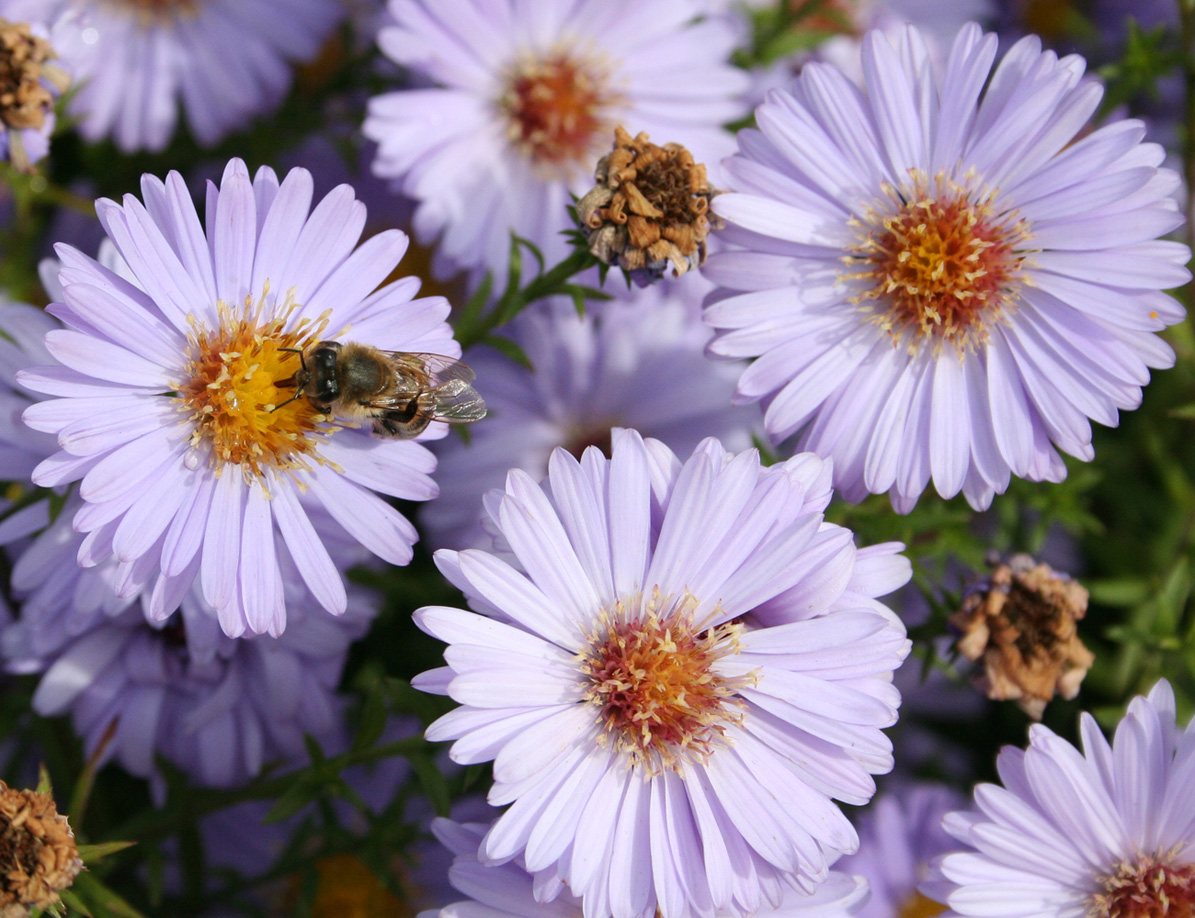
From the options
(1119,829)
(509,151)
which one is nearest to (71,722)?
(509,151)

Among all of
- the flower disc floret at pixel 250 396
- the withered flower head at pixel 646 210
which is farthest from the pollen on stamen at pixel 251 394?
the withered flower head at pixel 646 210

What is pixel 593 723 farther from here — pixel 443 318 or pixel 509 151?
pixel 509 151

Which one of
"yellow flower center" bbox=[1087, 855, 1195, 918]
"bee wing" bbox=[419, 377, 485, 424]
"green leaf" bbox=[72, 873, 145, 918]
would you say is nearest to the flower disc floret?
"bee wing" bbox=[419, 377, 485, 424]

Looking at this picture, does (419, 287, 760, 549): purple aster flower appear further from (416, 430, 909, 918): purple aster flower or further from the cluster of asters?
(416, 430, 909, 918): purple aster flower

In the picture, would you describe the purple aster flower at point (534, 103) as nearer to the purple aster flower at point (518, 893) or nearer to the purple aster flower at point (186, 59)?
the purple aster flower at point (186, 59)

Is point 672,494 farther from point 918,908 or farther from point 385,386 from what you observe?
point 918,908

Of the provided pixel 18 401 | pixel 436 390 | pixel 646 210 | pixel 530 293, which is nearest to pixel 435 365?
pixel 436 390
